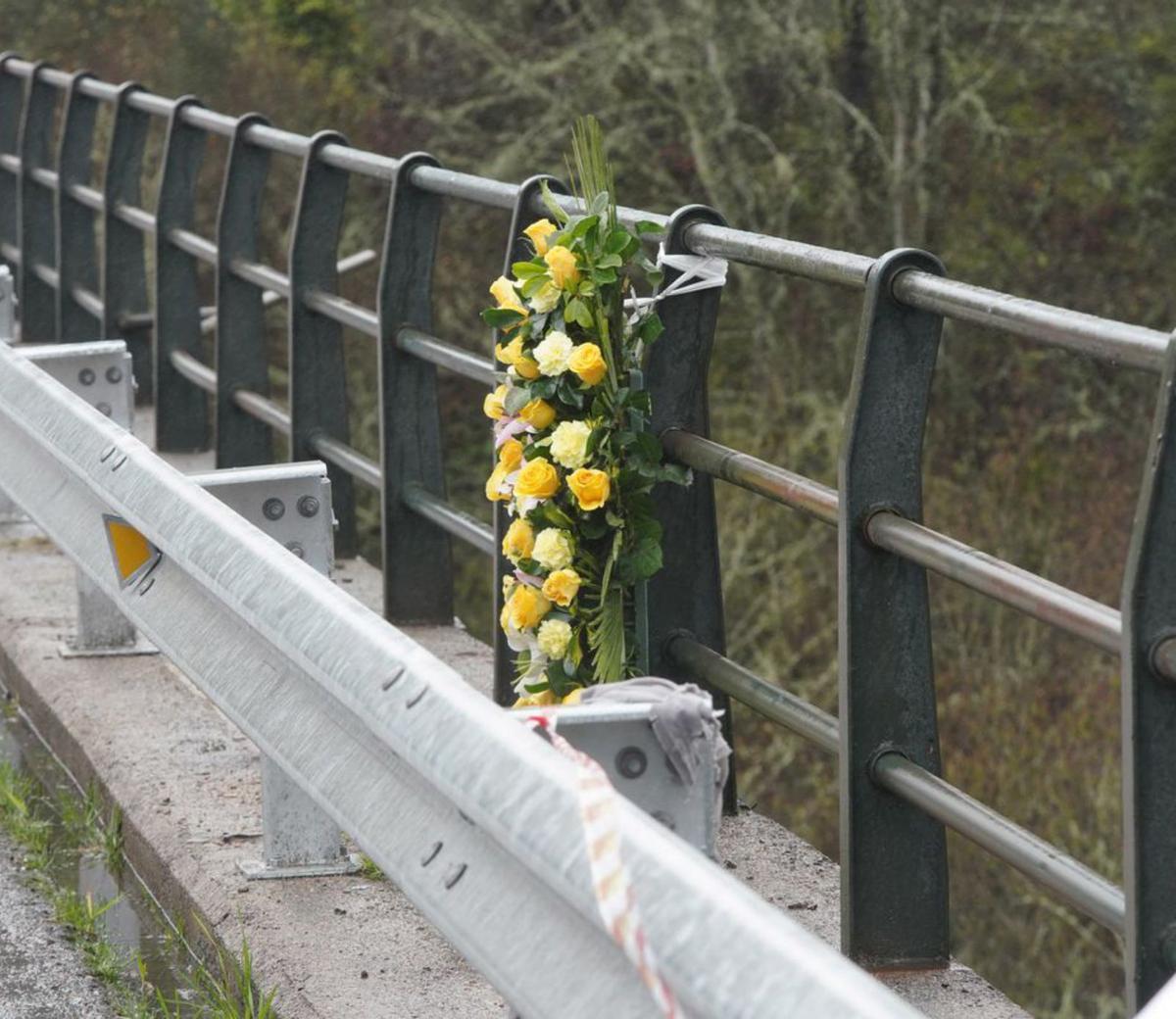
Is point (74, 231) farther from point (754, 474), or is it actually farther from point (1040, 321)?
point (1040, 321)

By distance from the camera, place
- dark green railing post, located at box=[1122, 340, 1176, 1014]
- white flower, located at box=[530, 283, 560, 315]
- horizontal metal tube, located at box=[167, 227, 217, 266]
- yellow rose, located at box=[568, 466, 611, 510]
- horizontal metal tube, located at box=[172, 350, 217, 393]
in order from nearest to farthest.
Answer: dark green railing post, located at box=[1122, 340, 1176, 1014], yellow rose, located at box=[568, 466, 611, 510], white flower, located at box=[530, 283, 560, 315], horizontal metal tube, located at box=[167, 227, 217, 266], horizontal metal tube, located at box=[172, 350, 217, 393]

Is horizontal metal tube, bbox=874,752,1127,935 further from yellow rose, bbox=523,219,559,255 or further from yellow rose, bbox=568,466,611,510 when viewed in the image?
yellow rose, bbox=523,219,559,255

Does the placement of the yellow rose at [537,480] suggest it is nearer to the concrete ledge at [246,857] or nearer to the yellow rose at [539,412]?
the yellow rose at [539,412]

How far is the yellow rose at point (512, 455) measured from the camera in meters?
4.67

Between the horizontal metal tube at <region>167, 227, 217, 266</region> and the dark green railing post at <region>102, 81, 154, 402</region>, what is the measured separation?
0.84 metres

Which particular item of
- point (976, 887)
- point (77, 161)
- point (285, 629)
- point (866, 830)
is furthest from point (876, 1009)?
point (976, 887)

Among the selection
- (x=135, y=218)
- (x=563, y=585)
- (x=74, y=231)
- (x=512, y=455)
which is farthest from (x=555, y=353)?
(x=74, y=231)

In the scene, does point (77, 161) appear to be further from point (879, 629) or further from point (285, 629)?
point (285, 629)

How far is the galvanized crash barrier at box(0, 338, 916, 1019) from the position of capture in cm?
180

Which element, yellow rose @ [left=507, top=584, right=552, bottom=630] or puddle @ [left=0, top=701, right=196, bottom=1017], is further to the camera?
yellow rose @ [left=507, top=584, right=552, bottom=630]

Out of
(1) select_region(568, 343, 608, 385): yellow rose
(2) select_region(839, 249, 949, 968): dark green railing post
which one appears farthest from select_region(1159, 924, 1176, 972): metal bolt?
(1) select_region(568, 343, 608, 385): yellow rose

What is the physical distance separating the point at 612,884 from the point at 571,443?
252 centimetres

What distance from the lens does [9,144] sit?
13.3 metres

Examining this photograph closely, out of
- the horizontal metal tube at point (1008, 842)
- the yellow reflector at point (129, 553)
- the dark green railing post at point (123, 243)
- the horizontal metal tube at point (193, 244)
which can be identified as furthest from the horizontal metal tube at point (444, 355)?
the dark green railing post at point (123, 243)
